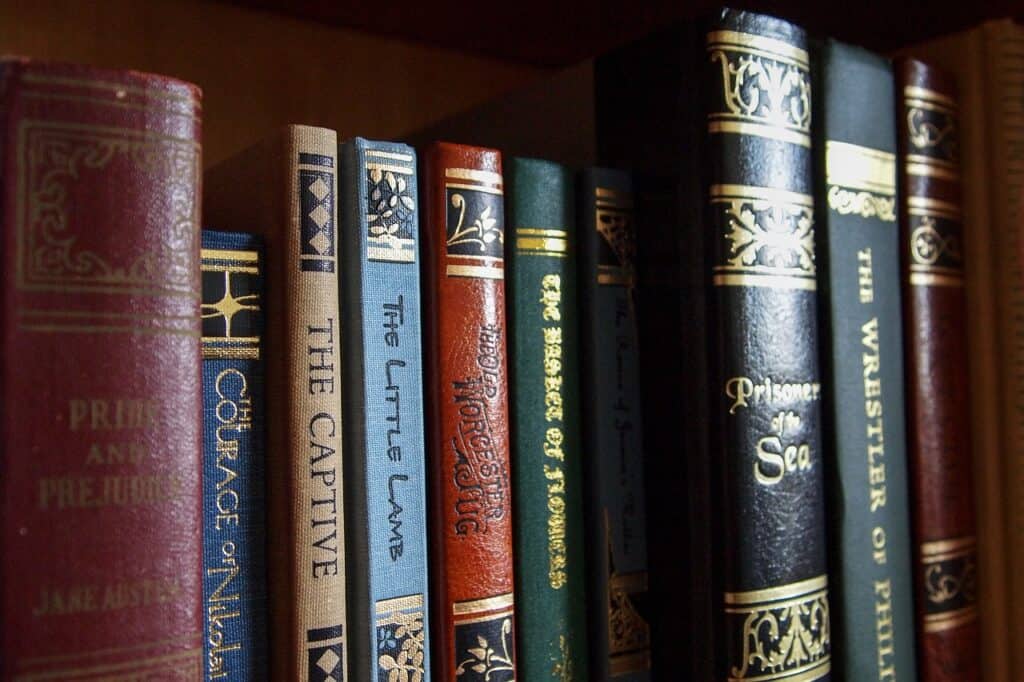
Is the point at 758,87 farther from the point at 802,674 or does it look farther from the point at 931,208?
the point at 802,674

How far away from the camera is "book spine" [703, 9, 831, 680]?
1.58 feet

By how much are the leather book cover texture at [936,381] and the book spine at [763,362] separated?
9 cm

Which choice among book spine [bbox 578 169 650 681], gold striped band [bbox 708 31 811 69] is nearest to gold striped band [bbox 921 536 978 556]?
book spine [bbox 578 169 650 681]

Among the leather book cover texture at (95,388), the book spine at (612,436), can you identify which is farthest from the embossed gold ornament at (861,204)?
the leather book cover texture at (95,388)

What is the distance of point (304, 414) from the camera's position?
41 centimetres

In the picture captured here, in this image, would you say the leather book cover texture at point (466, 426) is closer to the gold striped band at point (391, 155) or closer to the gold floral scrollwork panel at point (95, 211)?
the gold striped band at point (391, 155)

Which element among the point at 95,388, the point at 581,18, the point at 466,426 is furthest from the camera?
the point at 581,18

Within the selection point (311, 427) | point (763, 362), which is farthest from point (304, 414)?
point (763, 362)

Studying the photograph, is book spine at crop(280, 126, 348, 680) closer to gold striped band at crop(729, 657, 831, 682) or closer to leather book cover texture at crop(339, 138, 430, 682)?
leather book cover texture at crop(339, 138, 430, 682)

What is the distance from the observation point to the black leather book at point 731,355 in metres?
0.48

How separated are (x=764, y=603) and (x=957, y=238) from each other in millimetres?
271

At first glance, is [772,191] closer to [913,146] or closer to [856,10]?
[913,146]

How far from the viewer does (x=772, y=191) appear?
19.9 inches

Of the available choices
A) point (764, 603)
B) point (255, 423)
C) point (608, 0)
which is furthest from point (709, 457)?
point (608, 0)
